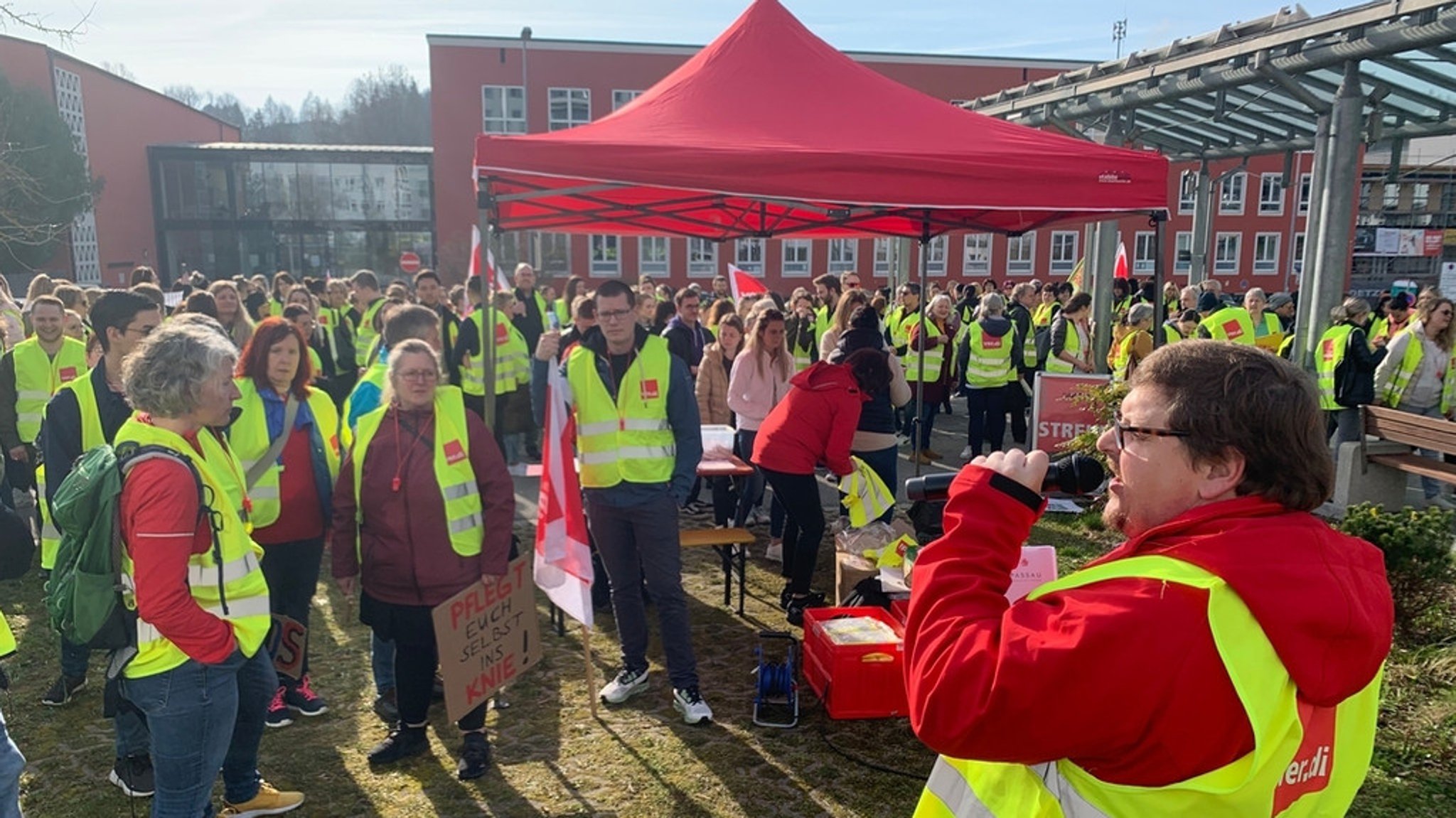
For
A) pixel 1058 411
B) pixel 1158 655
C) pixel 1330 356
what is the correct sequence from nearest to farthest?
pixel 1158 655
pixel 1058 411
pixel 1330 356

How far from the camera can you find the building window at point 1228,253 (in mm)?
42719

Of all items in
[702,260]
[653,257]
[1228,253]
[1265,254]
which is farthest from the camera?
[1265,254]

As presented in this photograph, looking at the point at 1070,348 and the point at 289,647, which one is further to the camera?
the point at 1070,348

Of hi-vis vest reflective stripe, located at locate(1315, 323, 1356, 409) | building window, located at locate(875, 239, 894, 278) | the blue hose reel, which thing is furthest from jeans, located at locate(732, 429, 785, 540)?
building window, located at locate(875, 239, 894, 278)

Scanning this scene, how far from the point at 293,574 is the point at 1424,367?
359 inches

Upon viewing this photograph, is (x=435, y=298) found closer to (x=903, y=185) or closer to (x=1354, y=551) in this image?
(x=903, y=185)

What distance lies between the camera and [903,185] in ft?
15.7

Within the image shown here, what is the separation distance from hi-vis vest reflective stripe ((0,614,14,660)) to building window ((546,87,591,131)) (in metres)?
36.7

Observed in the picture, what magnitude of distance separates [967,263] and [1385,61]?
108 feet

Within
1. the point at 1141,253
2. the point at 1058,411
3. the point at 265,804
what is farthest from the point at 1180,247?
the point at 265,804

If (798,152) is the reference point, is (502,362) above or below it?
below

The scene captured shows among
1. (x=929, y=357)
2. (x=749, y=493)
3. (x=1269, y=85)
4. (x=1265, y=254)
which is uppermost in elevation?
(x=1269, y=85)

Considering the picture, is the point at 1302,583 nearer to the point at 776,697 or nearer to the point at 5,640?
the point at 5,640

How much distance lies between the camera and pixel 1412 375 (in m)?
8.27
